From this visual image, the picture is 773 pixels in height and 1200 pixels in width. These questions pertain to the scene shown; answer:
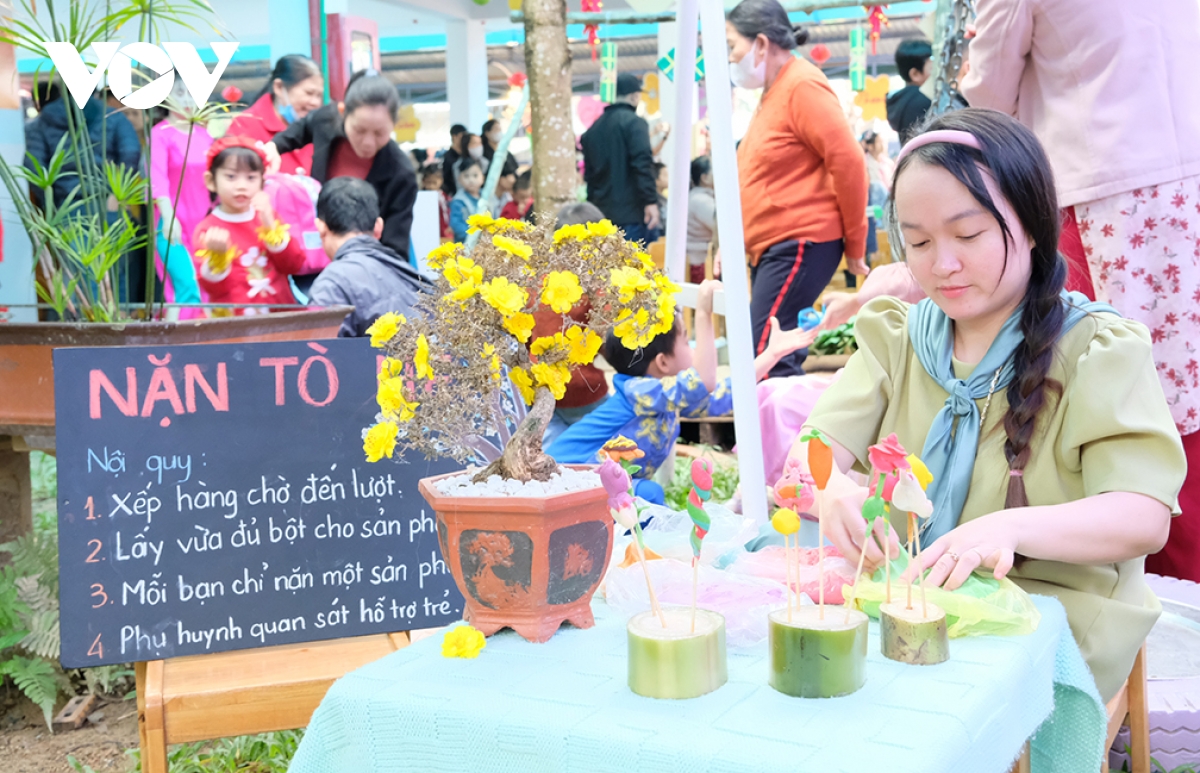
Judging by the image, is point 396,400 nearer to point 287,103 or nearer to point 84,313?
point 84,313


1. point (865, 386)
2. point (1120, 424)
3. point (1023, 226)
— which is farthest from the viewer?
point (865, 386)

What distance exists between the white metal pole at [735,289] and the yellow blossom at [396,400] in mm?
925

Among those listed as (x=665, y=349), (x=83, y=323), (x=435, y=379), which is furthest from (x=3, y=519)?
(x=435, y=379)

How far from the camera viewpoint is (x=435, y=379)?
1.09 meters

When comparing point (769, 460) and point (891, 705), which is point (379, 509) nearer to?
point (891, 705)

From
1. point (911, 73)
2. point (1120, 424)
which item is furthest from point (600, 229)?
point (911, 73)

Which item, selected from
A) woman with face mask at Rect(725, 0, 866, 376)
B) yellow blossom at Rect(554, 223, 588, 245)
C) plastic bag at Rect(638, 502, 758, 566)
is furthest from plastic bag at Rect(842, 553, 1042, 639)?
woman with face mask at Rect(725, 0, 866, 376)

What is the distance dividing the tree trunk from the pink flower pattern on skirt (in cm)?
241

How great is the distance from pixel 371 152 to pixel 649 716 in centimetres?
358

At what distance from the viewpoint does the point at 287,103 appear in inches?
187

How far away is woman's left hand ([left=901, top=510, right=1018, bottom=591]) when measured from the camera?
1.07 m

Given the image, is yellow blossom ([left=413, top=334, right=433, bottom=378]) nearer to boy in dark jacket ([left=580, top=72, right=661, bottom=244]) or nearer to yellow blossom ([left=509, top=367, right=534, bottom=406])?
yellow blossom ([left=509, top=367, right=534, bottom=406])

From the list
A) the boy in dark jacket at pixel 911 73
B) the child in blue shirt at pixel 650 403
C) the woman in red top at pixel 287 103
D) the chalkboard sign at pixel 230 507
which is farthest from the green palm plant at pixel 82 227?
the boy in dark jacket at pixel 911 73

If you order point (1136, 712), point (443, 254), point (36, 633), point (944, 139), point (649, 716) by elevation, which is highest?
point (944, 139)
